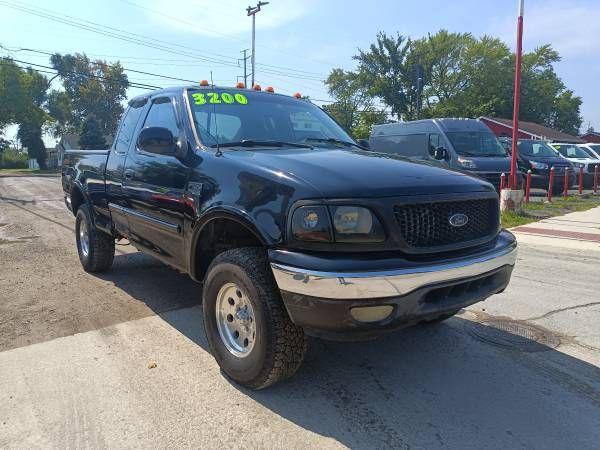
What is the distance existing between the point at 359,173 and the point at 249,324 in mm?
1134

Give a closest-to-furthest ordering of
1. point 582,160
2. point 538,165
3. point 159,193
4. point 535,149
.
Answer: point 159,193, point 538,165, point 535,149, point 582,160

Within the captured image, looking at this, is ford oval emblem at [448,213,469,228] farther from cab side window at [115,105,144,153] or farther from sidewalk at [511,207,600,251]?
sidewalk at [511,207,600,251]

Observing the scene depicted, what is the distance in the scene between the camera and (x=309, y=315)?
2.73 meters

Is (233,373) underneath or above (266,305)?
underneath

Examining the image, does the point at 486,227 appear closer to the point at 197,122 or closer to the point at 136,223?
the point at 197,122

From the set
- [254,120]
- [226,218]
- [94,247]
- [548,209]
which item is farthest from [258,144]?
[548,209]

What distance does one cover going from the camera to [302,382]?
3.38 m

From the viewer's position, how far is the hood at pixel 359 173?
9.34ft

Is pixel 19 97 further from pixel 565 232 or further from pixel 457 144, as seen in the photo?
pixel 565 232

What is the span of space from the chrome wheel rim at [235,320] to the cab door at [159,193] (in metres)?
0.68

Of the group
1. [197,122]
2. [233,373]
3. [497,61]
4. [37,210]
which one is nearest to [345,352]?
[233,373]

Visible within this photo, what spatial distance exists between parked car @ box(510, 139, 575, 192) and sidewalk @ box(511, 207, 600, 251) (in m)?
4.72

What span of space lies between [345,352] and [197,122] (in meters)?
2.05

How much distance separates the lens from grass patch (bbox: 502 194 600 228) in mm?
10780
